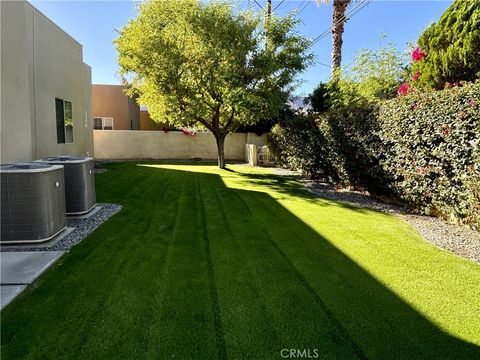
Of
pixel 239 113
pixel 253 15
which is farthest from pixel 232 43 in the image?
pixel 239 113

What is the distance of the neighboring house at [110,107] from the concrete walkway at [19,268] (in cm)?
1990

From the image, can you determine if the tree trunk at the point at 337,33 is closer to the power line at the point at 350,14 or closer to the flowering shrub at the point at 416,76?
the power line at the point at 350,14

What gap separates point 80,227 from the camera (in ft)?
18.9

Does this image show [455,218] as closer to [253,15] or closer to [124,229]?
[124,229]

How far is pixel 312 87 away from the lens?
66.3 feet

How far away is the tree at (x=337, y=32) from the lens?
55.1 ft

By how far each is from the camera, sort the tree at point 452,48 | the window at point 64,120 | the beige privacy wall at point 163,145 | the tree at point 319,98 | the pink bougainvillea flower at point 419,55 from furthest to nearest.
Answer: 1. the beige privacy wall at point 163,145
2. the tree at point 319,98
3. the pink bougainvillea flower at point 419,55
4. the window at point 64,120
5. the tree at point 452,48

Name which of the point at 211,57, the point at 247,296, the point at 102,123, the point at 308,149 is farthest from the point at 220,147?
the point at 247,296

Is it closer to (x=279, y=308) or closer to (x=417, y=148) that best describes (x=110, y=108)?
(x=417, y=148)

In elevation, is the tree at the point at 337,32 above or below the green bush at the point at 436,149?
above

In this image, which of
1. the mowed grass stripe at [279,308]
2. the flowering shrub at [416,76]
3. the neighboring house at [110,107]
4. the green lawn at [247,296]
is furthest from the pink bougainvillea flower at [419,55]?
the neighboring house at [110,107]

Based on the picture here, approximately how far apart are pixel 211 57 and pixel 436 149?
9.12 metres

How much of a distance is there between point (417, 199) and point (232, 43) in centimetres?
925

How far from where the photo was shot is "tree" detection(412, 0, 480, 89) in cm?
796
